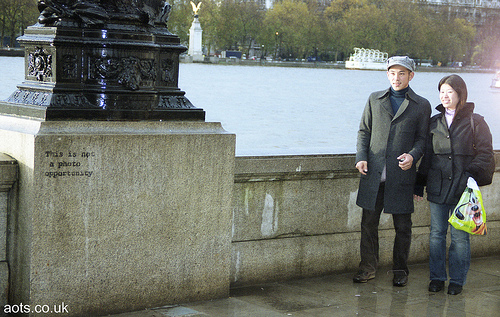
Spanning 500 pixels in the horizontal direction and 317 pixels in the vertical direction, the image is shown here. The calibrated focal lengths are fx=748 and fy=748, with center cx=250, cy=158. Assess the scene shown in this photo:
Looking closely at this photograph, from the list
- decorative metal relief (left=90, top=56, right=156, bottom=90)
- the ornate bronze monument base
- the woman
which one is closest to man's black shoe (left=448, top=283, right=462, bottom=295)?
the woman

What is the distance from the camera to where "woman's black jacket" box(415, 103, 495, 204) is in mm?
5059

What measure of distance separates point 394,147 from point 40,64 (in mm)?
2385

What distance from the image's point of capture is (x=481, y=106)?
46.9m

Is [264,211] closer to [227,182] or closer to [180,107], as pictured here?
[227,182]

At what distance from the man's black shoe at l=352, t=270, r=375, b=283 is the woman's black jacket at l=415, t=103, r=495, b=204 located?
0.71 meters

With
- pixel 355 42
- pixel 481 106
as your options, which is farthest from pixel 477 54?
pixel 481 106

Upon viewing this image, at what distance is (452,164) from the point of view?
5117mm

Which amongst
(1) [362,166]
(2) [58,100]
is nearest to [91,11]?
(2) [58,100]

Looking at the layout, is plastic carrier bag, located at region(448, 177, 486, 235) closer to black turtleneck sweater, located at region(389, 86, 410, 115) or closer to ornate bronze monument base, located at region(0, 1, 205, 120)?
black turtleneck sweater, located at region(389, 86, 410, 115)

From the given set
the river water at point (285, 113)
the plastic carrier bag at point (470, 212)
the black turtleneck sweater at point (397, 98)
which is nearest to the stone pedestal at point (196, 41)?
the river water at point (285, 113)

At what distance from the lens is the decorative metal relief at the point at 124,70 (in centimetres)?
430

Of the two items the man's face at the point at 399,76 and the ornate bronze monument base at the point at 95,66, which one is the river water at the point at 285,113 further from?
the ornate bronze monument base at the point at 95,66

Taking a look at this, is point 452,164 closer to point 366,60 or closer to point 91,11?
point 91,11

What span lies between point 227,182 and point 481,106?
4489 centimetres
